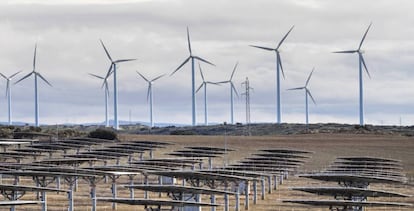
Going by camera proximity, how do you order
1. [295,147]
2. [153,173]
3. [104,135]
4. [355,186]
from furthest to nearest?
[104,135] < [295,147] < [355,186] < [153,173]

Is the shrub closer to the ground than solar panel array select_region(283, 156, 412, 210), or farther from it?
farther from it

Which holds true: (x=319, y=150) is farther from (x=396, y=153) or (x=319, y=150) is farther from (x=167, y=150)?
(x=167, y=150)

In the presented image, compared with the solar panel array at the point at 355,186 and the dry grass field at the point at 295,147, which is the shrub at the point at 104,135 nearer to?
the dry grass field at the point at 295,147

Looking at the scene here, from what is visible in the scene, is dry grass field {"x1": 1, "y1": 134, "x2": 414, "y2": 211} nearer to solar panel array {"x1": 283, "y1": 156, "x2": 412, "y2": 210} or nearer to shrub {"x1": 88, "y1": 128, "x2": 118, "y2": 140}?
shrub {"x1": 88, "y1": 128, "x2": 118, "y2": 140}

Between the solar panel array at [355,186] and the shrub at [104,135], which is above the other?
the shrub at [104,135]

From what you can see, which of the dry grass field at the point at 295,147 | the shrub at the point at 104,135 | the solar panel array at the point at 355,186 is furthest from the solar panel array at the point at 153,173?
the shrub at the point at 104,135

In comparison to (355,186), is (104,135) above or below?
above

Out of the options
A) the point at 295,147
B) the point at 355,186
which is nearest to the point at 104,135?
the point at 295,147

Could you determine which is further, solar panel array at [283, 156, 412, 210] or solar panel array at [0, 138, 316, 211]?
solar panel array at [0, 138, 316, 211]

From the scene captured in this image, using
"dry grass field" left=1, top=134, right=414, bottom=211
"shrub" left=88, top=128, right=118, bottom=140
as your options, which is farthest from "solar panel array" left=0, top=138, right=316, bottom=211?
"shrub" left=88, top=128, right=118, bottom=140

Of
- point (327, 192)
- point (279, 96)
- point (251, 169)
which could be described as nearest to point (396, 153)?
point (279, 96)

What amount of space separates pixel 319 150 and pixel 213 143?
21539mm

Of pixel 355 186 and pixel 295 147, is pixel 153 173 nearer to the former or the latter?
pixel 355 186

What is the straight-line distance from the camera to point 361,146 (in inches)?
7333
